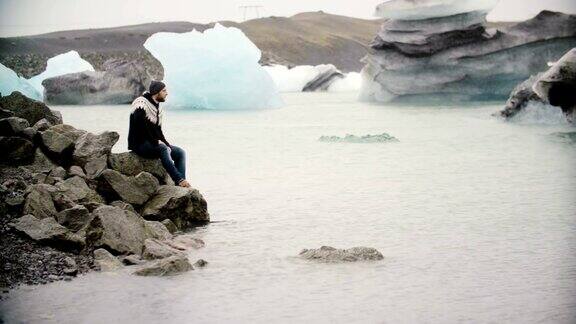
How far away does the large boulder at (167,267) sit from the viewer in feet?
23.3

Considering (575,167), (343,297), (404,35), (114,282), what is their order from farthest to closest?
(404,35)
(575,167)
(114,282)
(343,297)

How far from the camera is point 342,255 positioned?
25.0 feet

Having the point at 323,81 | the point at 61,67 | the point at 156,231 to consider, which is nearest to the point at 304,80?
the point at 323,81

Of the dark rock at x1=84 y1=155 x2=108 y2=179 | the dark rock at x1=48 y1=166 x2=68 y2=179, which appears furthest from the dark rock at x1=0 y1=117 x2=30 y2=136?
the dark rock at x1=84 y1=155 x2=108 y2=179

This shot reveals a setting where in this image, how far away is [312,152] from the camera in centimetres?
1705

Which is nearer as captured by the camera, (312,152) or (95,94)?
(312,152)

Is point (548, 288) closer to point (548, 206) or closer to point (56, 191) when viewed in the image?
point (548, 206)

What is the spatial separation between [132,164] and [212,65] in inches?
835

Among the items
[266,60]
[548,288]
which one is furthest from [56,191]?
[266,60]

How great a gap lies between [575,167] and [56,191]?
28.8ft

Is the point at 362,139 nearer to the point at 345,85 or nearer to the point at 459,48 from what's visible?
the point at 459,48

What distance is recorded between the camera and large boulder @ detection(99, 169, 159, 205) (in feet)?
29.8

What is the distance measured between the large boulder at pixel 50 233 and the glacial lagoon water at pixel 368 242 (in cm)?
54

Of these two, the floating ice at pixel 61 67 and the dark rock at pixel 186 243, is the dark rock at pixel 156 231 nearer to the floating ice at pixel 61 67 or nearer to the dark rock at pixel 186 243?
the dark rock at pixel 186 243
